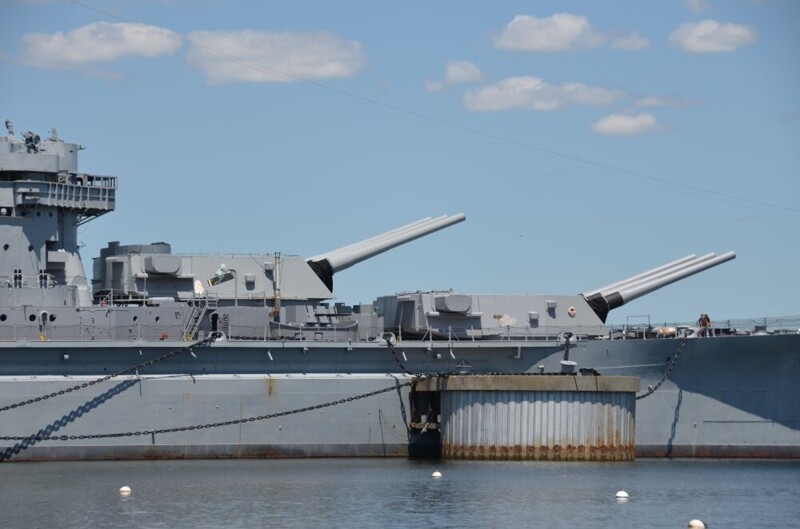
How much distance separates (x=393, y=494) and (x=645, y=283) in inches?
625

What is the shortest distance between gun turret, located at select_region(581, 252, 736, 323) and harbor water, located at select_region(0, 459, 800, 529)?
636 centimetres

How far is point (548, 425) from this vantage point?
1547 inches

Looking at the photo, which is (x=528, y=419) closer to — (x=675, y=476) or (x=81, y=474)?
(x=675, y=476)

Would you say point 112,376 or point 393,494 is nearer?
point 393,494

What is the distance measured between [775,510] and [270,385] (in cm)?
1458

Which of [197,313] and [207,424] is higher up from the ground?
[197,313]

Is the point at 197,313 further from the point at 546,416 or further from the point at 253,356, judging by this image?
the point at 546,416

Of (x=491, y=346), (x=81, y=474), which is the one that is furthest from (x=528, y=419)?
(x=81, y=474)

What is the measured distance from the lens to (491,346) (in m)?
42.7

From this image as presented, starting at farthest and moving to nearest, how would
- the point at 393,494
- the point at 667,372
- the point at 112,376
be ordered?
1. the point at 667,372
2. the point at 112,376
3. the point at 393,494

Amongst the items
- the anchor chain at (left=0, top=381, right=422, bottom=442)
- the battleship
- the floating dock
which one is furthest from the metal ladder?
the floating dock

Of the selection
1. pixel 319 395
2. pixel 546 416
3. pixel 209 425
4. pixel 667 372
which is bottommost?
pixel 209 425

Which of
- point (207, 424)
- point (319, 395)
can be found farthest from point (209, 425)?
point (319, 395)

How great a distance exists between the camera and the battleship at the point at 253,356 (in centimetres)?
3941
